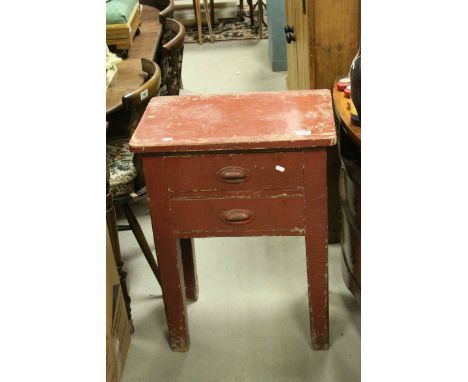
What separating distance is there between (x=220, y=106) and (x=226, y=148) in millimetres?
285

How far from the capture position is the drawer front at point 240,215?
2109 mm

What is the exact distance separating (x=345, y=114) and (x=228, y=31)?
198 inches

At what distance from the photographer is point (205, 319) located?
8.68 ft

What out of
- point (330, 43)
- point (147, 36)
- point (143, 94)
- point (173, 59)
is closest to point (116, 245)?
point (143, 94)

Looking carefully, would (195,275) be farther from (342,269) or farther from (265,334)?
(342,269)

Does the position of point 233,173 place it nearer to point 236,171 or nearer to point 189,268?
point 236,171

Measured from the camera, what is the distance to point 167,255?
226cm

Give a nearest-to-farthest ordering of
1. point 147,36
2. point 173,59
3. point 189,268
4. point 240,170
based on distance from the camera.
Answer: point 240,170 → point 189,268 → point 173,59 → point 147,36

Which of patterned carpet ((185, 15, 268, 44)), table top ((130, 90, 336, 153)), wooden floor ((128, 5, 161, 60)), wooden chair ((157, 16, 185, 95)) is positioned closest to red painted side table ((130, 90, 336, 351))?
table top ((130, 90, 336, 153))

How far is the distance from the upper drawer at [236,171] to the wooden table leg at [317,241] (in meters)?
0.04

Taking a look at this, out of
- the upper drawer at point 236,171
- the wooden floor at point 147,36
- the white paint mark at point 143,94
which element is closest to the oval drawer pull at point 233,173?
the upper drawer at point 236,171

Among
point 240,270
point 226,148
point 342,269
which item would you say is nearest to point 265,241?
point 240,270

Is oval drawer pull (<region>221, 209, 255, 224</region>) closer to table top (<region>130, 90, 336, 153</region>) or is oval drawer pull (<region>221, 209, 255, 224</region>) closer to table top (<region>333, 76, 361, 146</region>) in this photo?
table top (<region>130, 90, 336, 153</region>)

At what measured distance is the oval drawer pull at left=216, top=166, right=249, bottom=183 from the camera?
2062mm
